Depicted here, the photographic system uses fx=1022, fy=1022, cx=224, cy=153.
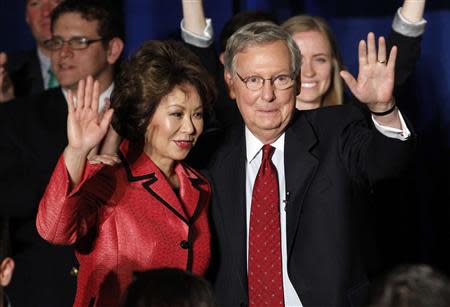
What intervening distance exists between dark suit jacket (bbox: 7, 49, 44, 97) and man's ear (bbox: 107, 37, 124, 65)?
1.61 ft

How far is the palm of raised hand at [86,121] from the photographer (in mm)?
2859

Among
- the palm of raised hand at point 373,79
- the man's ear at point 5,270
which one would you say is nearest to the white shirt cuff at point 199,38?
the palm of raised hand at point 373,79

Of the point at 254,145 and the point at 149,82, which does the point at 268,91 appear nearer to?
the point at 254,145

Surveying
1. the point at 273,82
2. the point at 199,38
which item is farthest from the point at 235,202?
the point at 199,38

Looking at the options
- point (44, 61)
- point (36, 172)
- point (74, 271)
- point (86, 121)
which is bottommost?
point (74, 271)

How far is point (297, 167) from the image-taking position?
10.6ft

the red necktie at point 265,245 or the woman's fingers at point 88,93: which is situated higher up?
the woman's fingers at point 88,93

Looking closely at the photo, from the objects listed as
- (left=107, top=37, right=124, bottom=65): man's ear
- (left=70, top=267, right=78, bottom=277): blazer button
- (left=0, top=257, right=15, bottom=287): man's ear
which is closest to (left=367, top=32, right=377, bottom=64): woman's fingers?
(left=0, top=257, right=15, bottom=287): man's ear

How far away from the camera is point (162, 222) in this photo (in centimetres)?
317

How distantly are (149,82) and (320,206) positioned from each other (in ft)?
2.19

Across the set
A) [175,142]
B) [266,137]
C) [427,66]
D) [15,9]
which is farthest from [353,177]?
[15,9]

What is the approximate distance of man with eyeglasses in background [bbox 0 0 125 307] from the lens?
152 inches

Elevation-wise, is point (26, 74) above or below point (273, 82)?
below

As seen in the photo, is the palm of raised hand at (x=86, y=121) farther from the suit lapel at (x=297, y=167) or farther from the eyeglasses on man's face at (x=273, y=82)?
the suit lapel at (x=297, y=167)
